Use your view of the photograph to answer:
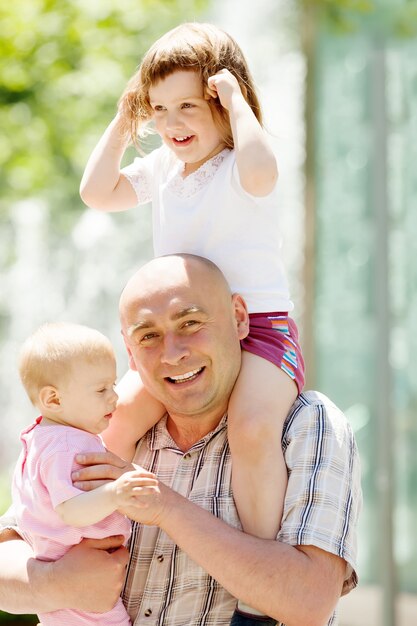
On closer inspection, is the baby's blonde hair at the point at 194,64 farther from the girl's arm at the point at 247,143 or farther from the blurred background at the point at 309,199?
the blurred background at the point at 309,199

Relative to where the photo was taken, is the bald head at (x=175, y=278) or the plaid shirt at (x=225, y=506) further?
the bald head at (x=175, y=278)

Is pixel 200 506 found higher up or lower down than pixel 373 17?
lower down

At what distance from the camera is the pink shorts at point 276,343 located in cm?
254

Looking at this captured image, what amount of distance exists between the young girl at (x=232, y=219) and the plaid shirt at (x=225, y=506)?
0.15 ft

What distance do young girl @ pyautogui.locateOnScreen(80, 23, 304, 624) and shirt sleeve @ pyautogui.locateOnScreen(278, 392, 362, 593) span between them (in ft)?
0.12

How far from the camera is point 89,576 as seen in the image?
236 cm

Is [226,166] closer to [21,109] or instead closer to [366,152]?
[366,152]

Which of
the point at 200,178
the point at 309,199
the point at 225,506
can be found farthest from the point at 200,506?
the point at 309,199

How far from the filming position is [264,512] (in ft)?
7.90

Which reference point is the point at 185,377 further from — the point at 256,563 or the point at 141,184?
the point at 141,184

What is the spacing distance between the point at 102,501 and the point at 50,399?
270mm

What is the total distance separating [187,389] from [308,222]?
14.0 ft

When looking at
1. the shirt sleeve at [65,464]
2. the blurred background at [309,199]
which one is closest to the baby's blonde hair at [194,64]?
the shirt sleeve at [65,464]

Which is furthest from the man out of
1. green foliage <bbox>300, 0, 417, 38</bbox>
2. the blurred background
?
green foliage <bbox>300, 0, 417, 38</bbox>
